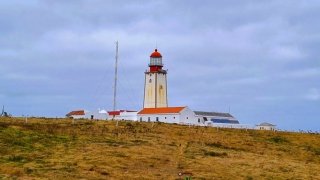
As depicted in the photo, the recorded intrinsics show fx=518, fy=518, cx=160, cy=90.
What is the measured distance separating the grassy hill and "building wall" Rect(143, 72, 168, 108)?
3522 centimetres

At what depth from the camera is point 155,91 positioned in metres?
100

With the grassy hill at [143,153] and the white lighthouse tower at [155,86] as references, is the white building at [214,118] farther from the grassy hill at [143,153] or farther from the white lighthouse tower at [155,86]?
the grassy hill at [143,153]

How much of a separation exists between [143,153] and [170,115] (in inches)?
1817

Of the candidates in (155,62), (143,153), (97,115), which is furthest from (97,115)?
(143,153)

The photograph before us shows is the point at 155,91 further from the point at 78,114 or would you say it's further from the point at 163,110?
the point at 78,114

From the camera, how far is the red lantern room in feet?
335

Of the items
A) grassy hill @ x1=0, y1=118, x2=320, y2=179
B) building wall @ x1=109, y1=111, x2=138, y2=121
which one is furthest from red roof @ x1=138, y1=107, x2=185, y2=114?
grassy hill @ x1=0, y1=118, x2=320, y2=179

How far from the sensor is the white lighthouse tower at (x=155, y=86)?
10031 centimetres

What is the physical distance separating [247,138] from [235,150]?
973 cm

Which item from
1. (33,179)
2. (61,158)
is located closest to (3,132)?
(61,158)

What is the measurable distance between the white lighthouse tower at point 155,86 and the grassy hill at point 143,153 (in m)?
35.3

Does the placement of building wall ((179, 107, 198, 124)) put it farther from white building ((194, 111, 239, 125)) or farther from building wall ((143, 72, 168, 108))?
building wall ((143, 72, 168, 108))

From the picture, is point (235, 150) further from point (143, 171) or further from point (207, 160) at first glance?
point (143, 171)

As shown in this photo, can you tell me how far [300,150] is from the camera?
188ft
